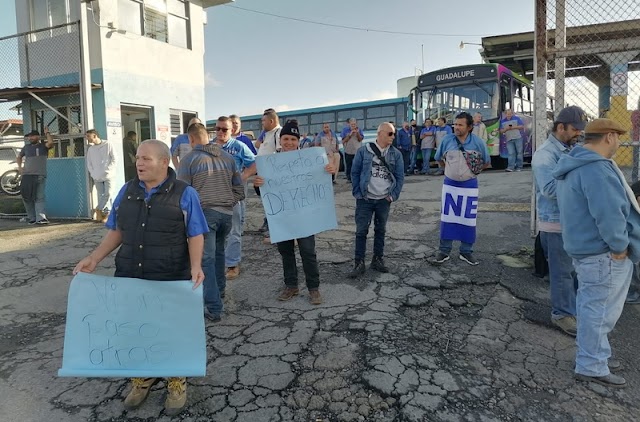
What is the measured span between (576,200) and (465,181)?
2472 mm

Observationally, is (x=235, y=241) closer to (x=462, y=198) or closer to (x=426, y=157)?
(x=462, y=198)

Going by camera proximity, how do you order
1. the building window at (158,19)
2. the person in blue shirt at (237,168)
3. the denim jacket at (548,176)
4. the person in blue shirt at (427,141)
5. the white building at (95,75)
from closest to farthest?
the denim jacket at (548,176) → the person in blue shirt at (237,168) → the white building at (95,75) → the building window at (158,19) → the person in blue shirt at (427,141)

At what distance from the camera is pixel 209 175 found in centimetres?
413

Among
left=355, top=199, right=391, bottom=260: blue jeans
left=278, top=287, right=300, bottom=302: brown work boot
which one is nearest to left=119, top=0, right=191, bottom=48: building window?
left=355, top=199, right=391, bottom=260: blue jeans

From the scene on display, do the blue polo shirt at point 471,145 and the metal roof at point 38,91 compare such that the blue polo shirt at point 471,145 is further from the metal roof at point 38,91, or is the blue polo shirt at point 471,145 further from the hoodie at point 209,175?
the metal roof at point 38,91

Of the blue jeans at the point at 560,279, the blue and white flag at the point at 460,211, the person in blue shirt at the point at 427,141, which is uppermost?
the person in blue shirt at the point at 427,141

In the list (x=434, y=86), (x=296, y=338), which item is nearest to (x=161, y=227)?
(x=296, y=338)

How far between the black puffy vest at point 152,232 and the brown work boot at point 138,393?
0.67 metres

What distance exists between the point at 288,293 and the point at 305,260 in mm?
432

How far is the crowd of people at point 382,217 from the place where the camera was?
9.60 feet

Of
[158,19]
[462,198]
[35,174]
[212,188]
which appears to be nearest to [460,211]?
[462,198]

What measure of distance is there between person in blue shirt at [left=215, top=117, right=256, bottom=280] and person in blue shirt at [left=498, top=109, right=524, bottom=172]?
1034 centimetres

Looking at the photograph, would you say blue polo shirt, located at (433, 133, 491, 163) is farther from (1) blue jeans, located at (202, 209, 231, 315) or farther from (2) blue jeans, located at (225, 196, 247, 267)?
(1) blue jeans, located at (202, 209, 231, 315)

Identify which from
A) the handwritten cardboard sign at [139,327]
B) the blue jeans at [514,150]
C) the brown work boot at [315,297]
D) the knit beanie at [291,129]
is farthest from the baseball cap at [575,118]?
the blue jeans at [514,150]
